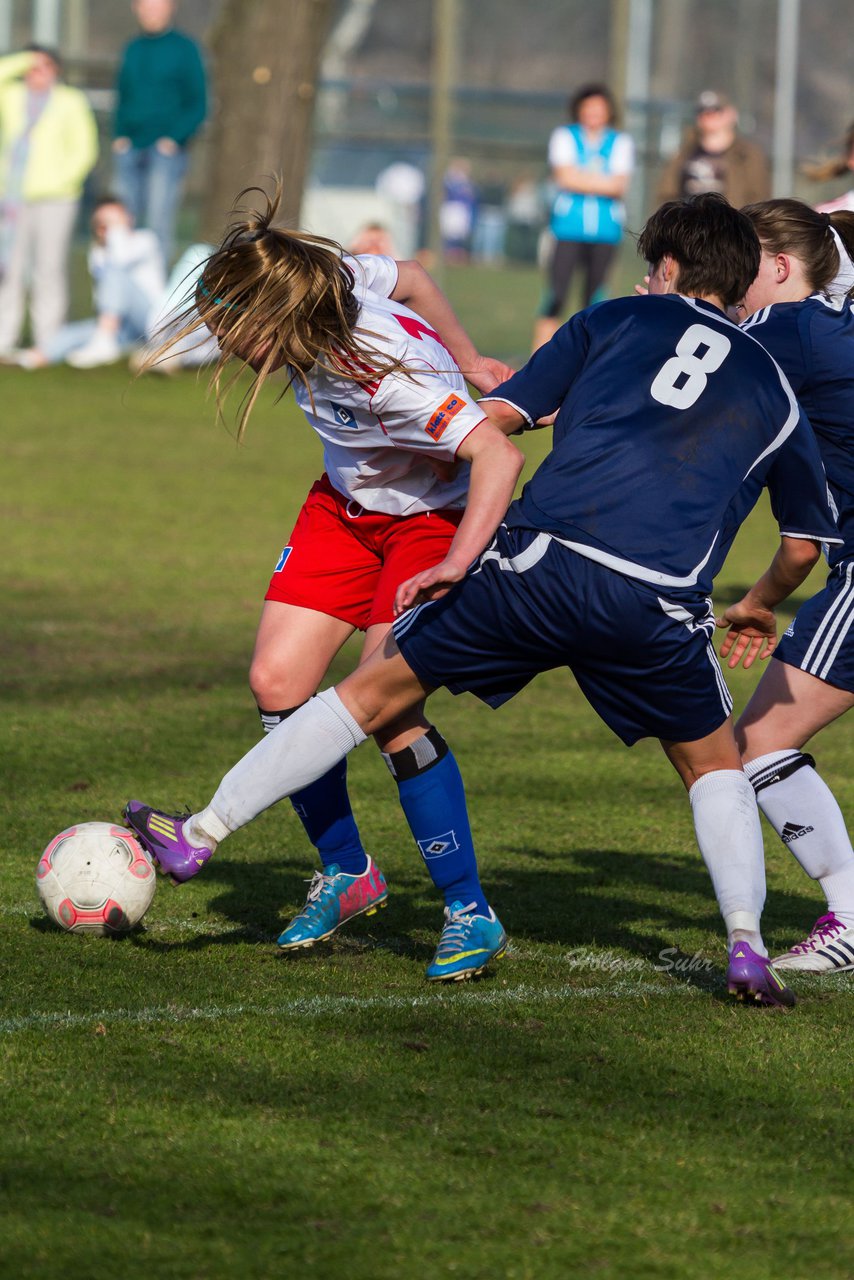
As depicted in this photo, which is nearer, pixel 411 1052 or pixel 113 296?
pixel 411 1052

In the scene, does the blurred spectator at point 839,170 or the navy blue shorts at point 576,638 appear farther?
the blurred spectator at point 839,170

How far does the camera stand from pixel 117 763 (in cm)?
662

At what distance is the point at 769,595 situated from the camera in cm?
452

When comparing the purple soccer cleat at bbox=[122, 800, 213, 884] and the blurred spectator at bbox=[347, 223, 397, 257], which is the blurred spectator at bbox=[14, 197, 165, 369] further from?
the purple soccer cleat at bbox=[122, 800, 213, 884]

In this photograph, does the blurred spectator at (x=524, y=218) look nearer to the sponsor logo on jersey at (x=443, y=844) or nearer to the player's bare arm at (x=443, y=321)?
the player's bare arm at (x=443, y=321)

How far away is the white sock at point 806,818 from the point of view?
4.75 metres

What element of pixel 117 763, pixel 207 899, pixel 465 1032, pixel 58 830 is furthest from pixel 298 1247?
pixel 117 763

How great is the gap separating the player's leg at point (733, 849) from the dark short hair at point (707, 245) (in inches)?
38.8

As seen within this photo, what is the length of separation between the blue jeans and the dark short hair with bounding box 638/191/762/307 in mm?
13228

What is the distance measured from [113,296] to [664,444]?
14.0 metres

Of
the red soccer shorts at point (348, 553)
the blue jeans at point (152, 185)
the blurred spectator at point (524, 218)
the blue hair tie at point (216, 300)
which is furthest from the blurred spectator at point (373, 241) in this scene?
the blue hair tie at point (216, 300)

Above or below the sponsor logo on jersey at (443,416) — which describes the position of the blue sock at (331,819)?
below

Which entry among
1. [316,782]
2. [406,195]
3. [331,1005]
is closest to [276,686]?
[316,782]

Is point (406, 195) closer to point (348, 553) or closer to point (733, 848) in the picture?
point (348, 553)
